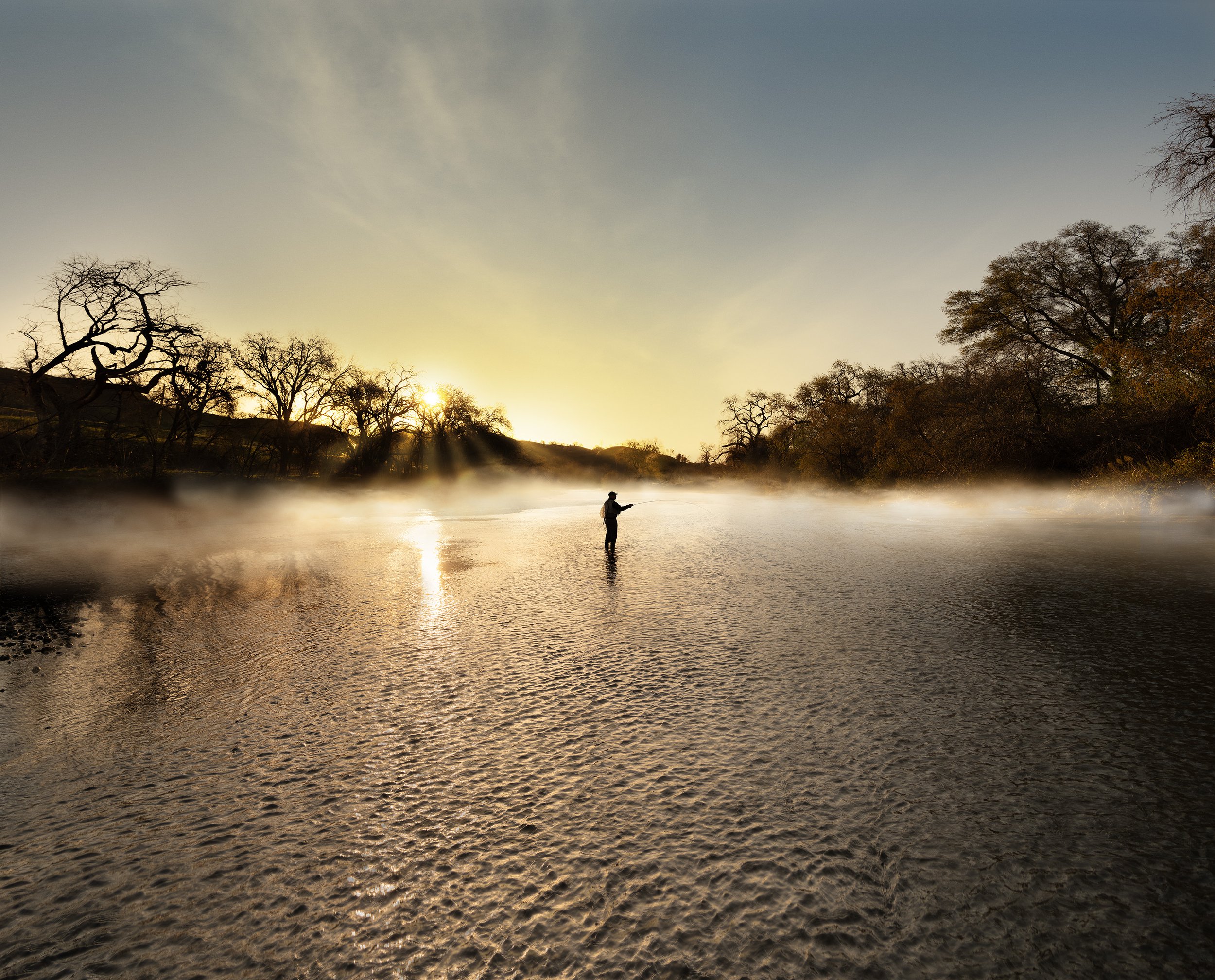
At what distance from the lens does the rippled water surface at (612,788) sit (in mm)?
2539

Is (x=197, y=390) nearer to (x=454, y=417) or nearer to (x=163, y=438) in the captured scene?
(x=163, y=438)

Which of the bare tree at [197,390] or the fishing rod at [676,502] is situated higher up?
A: the bare tree at [197,390]

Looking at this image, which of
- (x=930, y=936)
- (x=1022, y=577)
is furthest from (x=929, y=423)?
(x=930, y=936)

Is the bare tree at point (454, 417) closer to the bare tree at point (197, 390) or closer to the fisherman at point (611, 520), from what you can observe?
the bare tree at point (197, 390)

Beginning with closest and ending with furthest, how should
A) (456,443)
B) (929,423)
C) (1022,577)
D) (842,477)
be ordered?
(1022,577)
(929,423)
(842,477)
(456,443)

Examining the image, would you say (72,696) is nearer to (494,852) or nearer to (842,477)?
(494,852)

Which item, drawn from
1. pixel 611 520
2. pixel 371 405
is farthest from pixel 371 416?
pixel 611 520

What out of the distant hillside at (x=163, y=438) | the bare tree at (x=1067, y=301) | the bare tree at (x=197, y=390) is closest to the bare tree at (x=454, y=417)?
the distant hillside at (x=163, y=438)

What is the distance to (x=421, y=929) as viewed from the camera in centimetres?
259

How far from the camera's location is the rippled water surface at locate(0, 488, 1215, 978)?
8.33 ft

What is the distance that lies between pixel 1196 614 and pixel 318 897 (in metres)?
11.1

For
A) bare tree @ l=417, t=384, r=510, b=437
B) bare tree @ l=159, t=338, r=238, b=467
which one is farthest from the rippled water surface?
bare tree @ l=417, t=384, r=510, b=437

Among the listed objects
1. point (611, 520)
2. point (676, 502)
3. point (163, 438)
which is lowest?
point (676, 502)

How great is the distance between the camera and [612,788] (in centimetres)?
377
